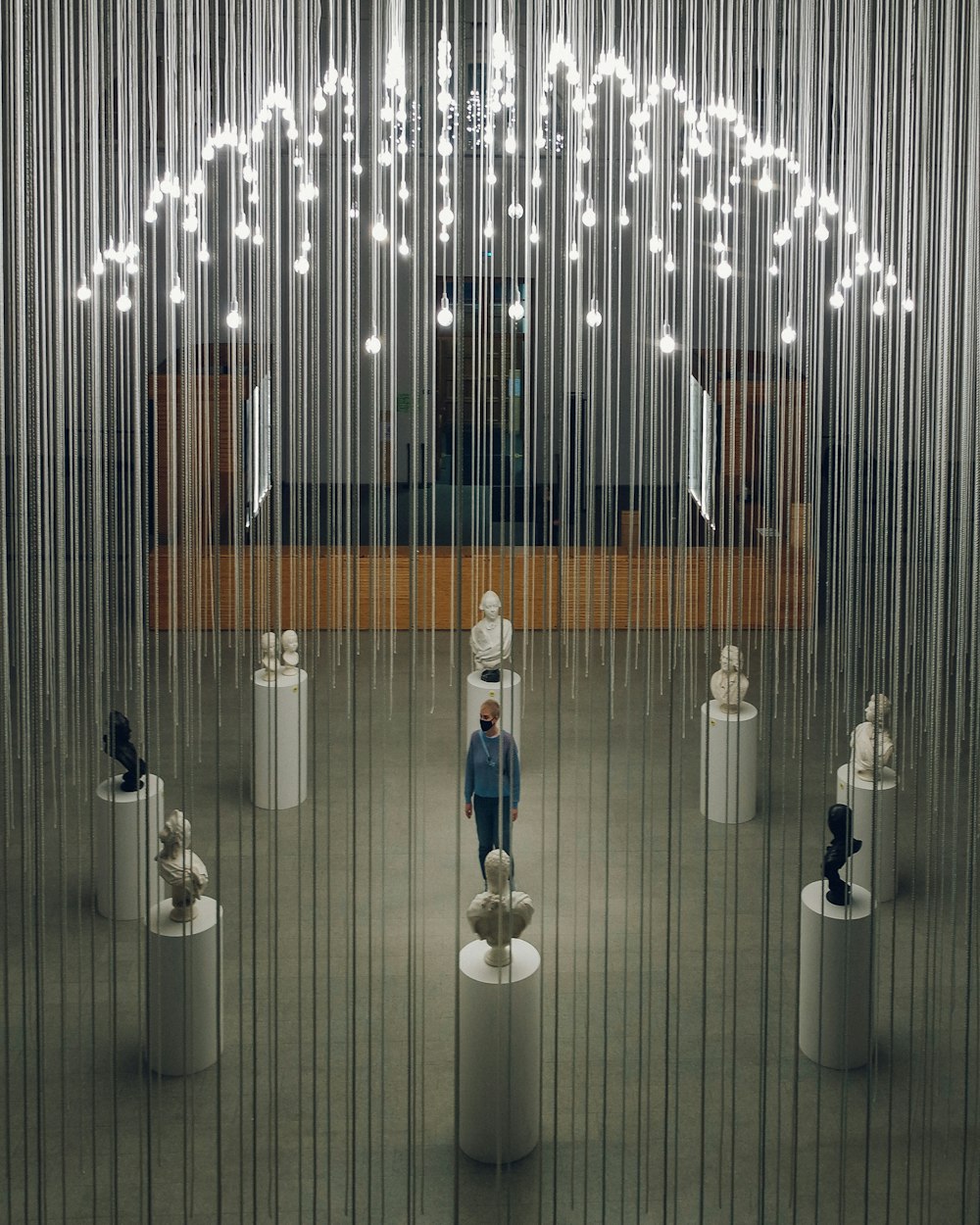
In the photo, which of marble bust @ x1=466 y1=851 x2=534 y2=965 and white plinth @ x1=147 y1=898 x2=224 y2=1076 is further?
white plinth @ x1=147 y1=898 x2=224 y2=1076

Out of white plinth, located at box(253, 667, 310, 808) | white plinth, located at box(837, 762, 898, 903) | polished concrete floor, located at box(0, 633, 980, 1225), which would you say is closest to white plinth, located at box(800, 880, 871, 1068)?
polished concrete floor, located at box(0, 633, 980, 1225)

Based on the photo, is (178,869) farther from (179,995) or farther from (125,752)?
(125,752)

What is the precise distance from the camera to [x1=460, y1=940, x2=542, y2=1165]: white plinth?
4.54 metres

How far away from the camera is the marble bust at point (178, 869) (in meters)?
4.88

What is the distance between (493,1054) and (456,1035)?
111cm

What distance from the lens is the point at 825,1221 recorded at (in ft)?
13.7

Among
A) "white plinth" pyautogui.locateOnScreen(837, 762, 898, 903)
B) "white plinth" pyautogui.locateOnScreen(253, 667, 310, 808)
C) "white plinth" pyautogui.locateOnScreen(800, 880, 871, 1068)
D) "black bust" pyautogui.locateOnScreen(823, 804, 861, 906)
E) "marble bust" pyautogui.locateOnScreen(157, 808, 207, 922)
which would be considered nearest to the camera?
"black bust" pyautogui.locateOnScreen(823, 804, 861, 906)

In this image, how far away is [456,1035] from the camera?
349cm

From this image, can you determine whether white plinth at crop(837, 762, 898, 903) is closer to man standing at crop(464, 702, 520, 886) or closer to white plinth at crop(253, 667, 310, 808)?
man standing at crop(464, 702, 520, 886)

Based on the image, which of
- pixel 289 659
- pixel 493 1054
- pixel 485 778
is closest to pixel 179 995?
pixel 493 1054

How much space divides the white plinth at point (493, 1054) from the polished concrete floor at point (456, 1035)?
0.30ft

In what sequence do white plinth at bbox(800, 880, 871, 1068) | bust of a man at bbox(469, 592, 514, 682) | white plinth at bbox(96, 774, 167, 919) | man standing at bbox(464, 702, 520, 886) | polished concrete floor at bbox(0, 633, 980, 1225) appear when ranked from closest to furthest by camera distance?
polished concrete floor at bbox(0, 633, 980, 1225), white plinth at bbox(800, 880, 871, 1068), man standing at bbox(464, 702, 520, 886), white plinth at bbox(96, 774, 167, 919), bust of a man at bbox(469, 592, 514, 682)

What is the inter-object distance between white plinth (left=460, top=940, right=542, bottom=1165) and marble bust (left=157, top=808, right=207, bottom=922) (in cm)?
111

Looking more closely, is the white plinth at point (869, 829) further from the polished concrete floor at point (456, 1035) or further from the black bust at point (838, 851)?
the black bust at point (838, 851)
